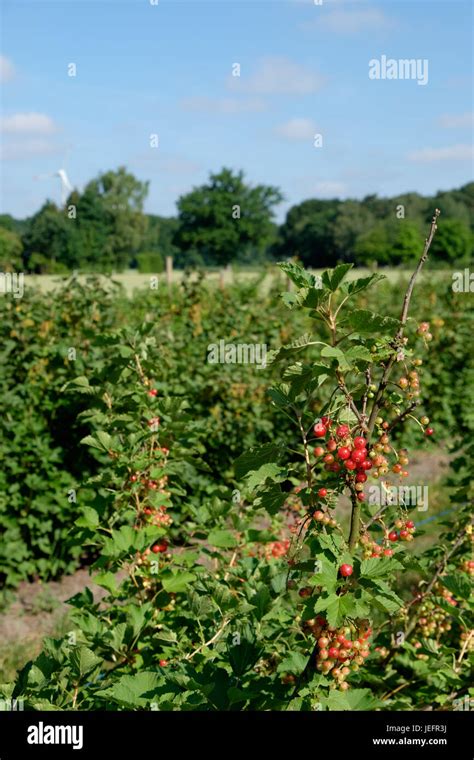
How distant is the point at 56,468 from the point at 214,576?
2945mm

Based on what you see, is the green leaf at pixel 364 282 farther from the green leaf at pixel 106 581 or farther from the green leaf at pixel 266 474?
the green leaf at pixel 106 581

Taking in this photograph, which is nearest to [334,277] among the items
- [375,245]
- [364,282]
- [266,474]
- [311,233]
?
[364,282]

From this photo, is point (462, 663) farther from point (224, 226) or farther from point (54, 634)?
point (224, 226)

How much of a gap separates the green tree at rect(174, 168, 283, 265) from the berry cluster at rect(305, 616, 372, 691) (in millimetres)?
72447

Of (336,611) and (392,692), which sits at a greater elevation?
(336,611)

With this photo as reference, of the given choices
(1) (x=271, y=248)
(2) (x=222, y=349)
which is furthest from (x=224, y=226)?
(2) (x=222, y=349)

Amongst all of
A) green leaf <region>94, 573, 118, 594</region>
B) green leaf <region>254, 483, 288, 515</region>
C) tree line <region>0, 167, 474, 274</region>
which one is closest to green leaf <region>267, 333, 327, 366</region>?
green leaf <region>254, 483, 288, 515</region>

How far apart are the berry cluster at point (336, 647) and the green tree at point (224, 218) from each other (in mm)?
72447

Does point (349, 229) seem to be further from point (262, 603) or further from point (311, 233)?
point (262, 603)

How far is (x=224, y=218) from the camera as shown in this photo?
74.7 m

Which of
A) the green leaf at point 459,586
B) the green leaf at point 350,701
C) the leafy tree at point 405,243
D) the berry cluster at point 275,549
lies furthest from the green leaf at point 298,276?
the leafy tree at point 405,243

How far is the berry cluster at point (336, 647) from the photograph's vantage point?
198 centimetres

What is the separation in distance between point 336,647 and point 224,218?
74.8m

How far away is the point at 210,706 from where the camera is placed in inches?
82.7
